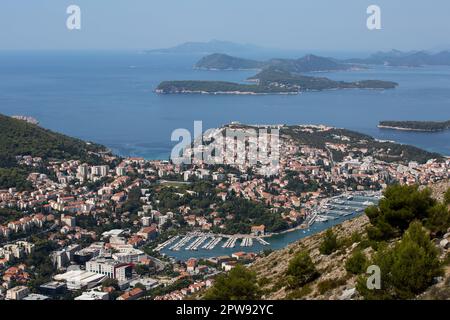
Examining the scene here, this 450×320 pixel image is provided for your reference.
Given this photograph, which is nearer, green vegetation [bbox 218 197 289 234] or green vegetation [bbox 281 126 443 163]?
green vegetation [bbox 218 197 289 234]

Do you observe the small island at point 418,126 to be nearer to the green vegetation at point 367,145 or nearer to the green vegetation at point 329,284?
the green vegetation at point 367,145

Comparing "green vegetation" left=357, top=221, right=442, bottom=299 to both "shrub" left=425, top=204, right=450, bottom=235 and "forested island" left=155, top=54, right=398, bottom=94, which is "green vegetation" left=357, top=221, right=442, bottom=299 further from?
"forested island" left=155, top=54, right=398, bottom=94

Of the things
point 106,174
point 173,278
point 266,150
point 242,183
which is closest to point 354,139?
point 266,150

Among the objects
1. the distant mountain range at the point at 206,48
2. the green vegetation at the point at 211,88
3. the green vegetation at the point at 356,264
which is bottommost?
the green vegetation at the point at 356,264

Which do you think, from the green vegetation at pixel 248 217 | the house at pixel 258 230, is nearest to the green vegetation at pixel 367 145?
the green vegetation at pixel 248 217

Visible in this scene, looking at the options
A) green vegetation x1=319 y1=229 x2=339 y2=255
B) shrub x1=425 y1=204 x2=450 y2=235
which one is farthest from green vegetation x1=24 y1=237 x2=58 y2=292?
shrub x1=425 y1=204 x2=450 y2=235

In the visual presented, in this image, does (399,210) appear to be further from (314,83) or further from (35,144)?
(314,83)

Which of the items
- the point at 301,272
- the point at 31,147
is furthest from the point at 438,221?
the point at 31,147
